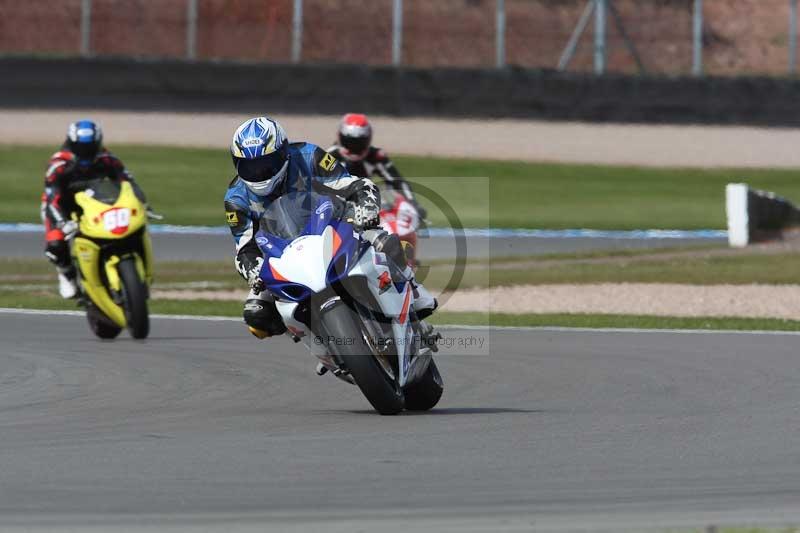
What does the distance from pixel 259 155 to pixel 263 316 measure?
79 cm

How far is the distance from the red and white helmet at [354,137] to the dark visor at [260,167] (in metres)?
6.09

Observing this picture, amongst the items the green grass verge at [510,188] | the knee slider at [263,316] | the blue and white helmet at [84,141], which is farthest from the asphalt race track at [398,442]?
the green grass verge at [510,188]

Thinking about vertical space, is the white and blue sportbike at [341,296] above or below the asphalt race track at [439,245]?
below

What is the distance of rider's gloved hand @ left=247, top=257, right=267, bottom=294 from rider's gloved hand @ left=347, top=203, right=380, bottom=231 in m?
0.50

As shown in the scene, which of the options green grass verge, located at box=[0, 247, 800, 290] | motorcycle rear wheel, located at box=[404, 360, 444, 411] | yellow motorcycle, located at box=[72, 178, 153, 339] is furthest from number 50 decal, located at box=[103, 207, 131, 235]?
green grass verge, located at box=[0, 247, 800, 290]

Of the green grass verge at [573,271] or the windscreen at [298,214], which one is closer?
the windscreen at [298,214]

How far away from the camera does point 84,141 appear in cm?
1291

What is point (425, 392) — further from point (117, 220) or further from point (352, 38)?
point (352, 38)

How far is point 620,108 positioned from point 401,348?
22.9 metres

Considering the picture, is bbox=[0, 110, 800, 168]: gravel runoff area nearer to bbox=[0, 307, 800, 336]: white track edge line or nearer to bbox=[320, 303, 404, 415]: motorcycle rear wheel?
bbox=[0, 307, 800, 336]: white track edge line

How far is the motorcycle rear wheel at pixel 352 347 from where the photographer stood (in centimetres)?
756

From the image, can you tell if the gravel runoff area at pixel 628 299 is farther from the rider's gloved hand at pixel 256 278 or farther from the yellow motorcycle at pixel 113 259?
the rider's gloved hand at pixel 256 278

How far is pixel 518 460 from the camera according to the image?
671 cm

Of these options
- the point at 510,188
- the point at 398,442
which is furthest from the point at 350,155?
the point at 510,188
